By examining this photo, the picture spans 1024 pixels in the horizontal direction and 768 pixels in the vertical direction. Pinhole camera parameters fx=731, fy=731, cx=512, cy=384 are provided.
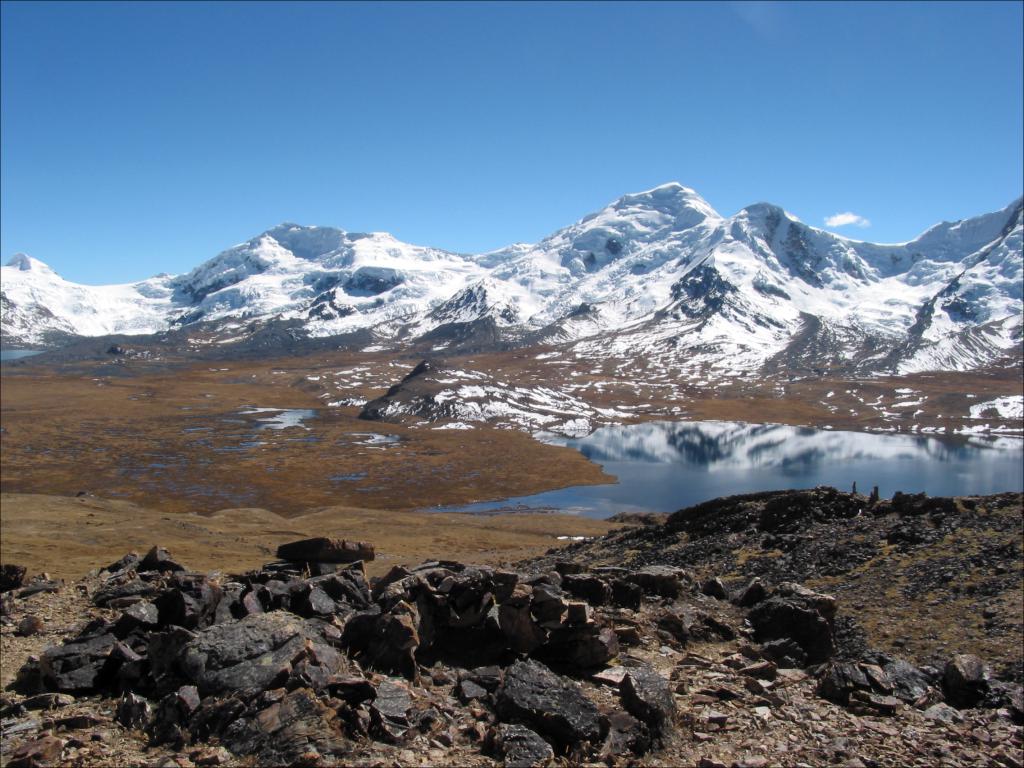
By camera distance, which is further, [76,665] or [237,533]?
[237,533]

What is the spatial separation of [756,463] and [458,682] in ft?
441

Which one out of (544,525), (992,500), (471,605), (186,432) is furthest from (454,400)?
(471,605)

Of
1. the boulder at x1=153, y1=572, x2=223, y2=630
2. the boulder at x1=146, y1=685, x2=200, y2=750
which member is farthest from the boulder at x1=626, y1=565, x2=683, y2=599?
the boulder at x1=146, y1=685, x2=200, y2=750

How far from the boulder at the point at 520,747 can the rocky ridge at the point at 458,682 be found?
4 centimetres

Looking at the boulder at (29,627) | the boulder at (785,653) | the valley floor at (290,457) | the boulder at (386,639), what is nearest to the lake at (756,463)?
the valley floor at (290,457)

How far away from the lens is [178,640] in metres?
15.4

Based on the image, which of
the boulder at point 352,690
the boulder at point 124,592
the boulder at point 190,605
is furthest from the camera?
the boulder at point 124,592

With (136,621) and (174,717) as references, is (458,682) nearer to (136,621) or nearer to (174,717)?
(174,717)

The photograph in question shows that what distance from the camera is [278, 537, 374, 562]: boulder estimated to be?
24875 mm

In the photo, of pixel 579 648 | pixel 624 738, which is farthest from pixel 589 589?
pixel 624 738

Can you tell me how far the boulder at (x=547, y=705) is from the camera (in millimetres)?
13805

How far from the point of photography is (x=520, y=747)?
13.3 meters

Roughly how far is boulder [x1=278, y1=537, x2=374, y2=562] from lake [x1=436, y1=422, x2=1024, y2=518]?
74343 millimetres

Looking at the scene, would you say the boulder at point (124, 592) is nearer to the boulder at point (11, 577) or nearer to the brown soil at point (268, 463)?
the boulder at point (11, 577)
